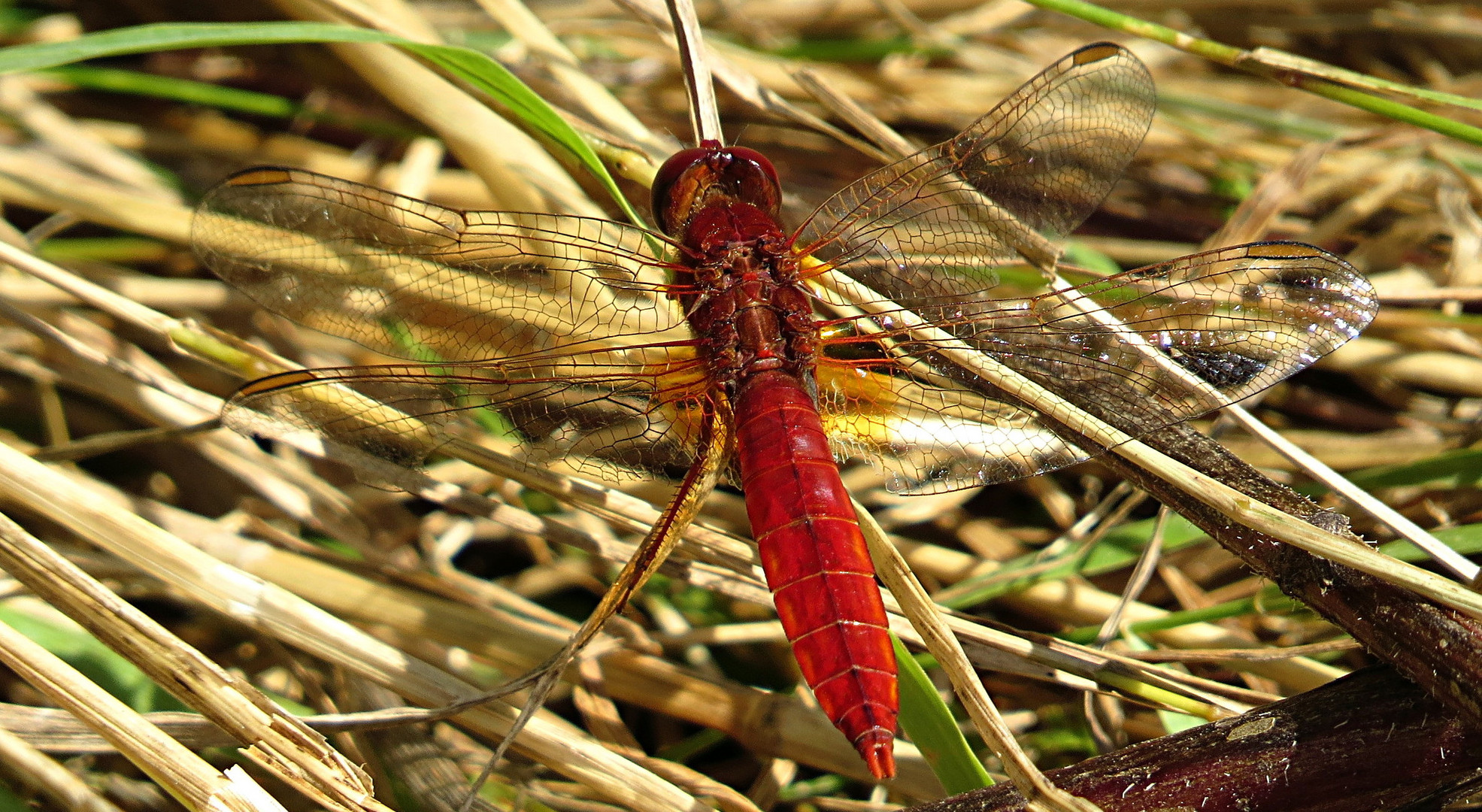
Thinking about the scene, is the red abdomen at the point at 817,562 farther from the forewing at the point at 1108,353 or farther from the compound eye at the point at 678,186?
the compound eye at the point at 678,186

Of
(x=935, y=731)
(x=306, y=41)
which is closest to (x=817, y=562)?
(x=935, y=731)

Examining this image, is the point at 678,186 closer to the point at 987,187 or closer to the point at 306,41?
the point at 987,187

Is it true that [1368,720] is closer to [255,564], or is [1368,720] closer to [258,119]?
[255,564]

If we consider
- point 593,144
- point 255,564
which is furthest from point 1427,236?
point 255,564

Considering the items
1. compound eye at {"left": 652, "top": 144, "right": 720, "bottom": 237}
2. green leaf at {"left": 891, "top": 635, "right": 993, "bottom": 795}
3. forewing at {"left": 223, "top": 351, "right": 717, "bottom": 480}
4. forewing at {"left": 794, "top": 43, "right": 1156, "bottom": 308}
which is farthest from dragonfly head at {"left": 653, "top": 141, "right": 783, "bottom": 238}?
green leaf at {"left": 891, "top": 635, "right": 993, "bottom": 795}

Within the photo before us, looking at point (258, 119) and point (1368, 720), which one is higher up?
point (258, 119)
